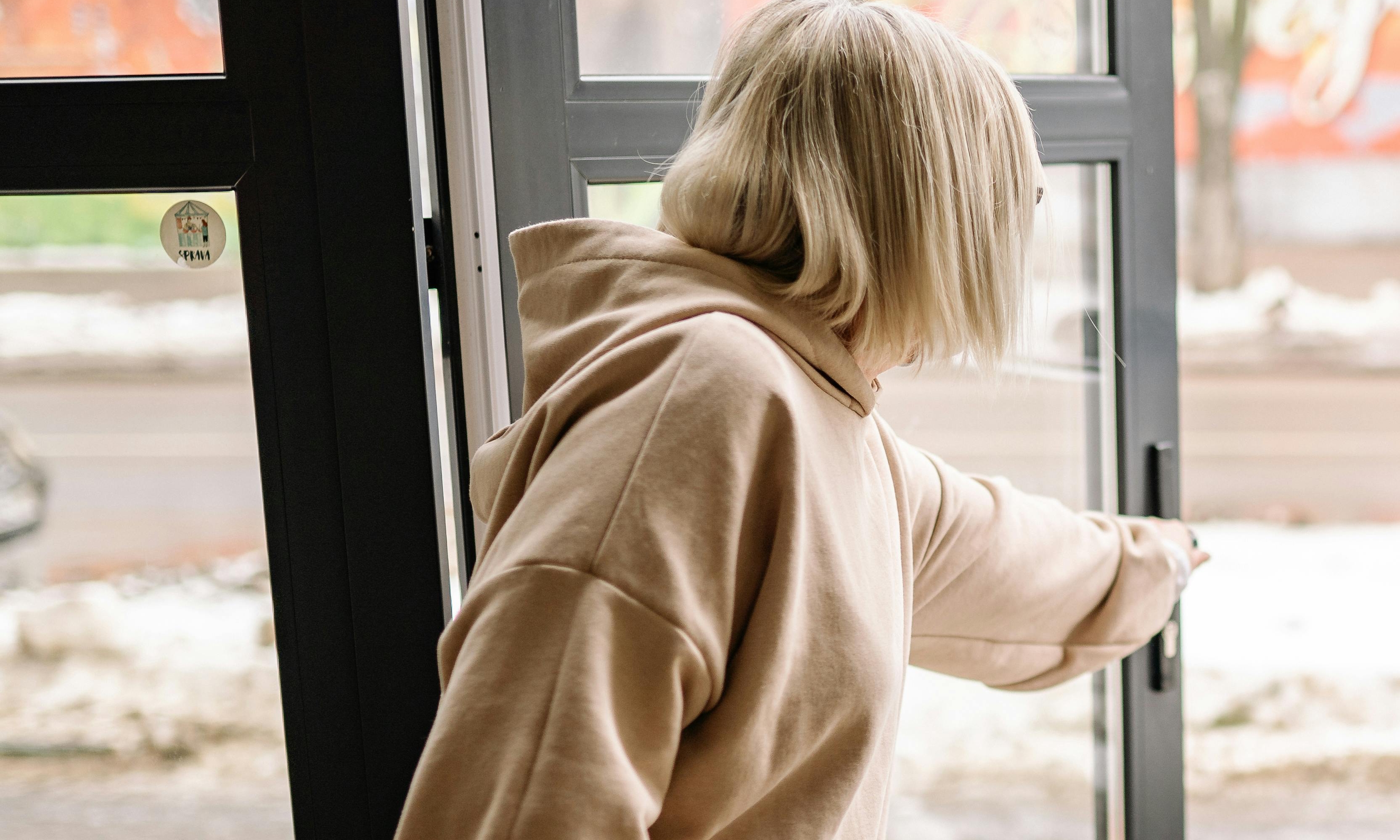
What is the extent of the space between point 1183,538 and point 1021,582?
0.92ft

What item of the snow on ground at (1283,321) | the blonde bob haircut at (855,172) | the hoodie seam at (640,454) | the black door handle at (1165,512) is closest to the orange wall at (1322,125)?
the snow on ground at (1283,321)

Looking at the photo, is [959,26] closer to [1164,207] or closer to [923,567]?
[1164,207]

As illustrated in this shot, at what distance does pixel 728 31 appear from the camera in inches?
35.7

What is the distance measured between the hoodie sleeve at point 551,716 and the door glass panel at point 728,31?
23.2 inches

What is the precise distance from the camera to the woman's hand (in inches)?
46.9

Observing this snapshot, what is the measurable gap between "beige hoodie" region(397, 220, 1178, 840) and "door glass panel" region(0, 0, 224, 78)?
1.48 feet

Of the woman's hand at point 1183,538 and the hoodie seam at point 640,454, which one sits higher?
the hoodie seam at point 640,454

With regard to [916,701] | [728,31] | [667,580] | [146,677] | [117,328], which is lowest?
[916,701]

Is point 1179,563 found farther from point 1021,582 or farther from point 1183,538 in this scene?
point 1021,582

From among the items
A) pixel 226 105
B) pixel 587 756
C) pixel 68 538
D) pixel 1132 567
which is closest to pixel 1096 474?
pixel 1132 567

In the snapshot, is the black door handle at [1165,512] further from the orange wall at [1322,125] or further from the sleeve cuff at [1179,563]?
the orange wall at [1322,125]

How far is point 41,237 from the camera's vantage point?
0.96 meters

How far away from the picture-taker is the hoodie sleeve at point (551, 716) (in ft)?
1.86

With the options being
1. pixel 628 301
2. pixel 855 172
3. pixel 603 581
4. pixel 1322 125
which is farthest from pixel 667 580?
pixel 1322 125
